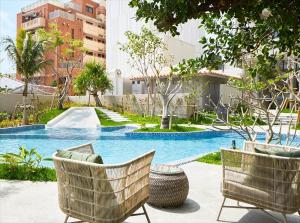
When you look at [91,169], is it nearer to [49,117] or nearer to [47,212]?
[47,212]

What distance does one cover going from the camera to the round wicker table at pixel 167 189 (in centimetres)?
457

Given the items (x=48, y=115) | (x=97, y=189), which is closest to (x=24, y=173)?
(x=97, y=189)

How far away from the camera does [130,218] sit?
166 inches

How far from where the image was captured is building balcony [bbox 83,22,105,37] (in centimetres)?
4609

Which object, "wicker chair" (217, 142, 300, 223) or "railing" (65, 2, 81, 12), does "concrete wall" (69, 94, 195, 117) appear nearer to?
"wicker chair" (217, 142, 300, 223)

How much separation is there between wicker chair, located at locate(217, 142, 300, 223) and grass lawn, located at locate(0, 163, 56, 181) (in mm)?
3500

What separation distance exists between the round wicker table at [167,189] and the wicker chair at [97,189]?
107cm

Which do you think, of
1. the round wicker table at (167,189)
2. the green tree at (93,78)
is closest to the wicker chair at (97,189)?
the round wicker table at (167,189)

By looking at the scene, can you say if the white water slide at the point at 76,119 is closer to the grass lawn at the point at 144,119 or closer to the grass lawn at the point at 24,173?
the grass lawn at the point at 144,119

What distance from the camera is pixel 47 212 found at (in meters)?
4.38

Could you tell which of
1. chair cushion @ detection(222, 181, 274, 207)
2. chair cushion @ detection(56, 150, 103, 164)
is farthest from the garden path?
chair cushion @ detection(56, 150, 103, 164)

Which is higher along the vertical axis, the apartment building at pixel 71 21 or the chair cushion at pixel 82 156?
the apartment building at pixel 71 21

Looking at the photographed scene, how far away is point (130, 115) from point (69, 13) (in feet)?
88.6

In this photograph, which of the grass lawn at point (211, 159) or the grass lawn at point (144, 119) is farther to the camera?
the grass lawn at point (144, 119)
